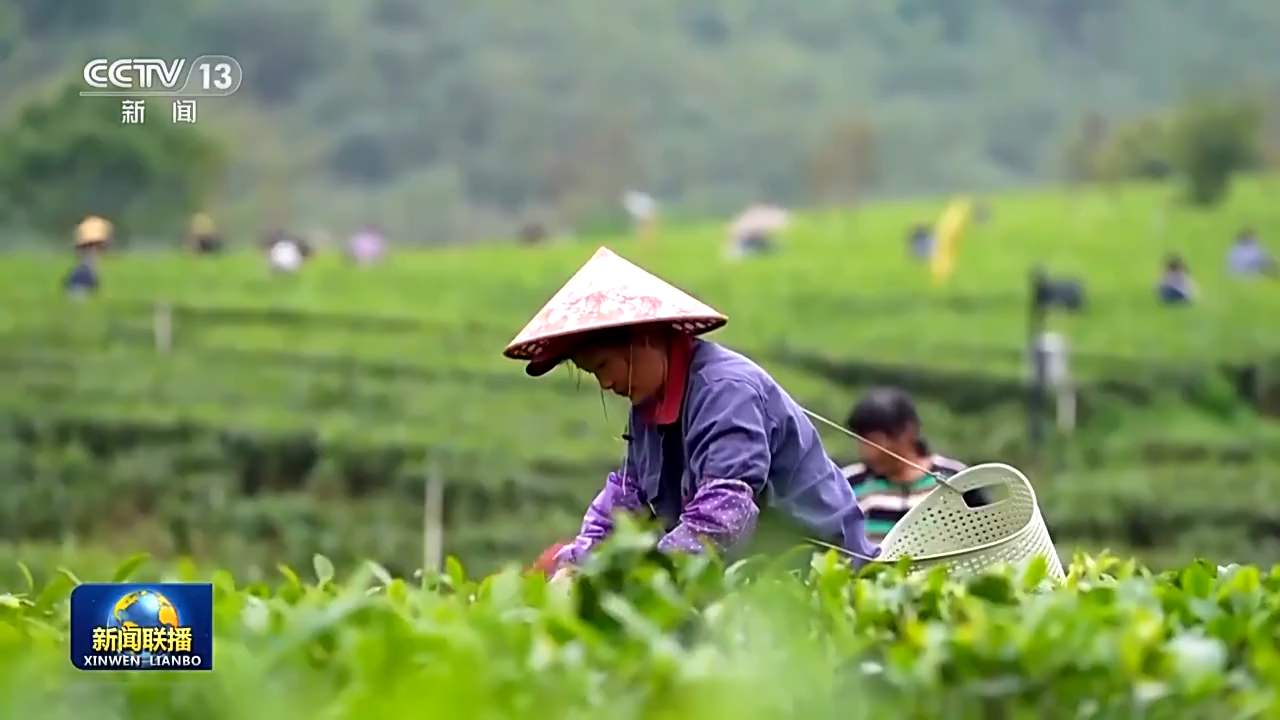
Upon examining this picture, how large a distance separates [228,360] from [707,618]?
998 cm

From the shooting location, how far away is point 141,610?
167cm

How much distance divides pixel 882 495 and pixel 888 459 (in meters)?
0.11

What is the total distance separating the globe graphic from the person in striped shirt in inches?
93.3

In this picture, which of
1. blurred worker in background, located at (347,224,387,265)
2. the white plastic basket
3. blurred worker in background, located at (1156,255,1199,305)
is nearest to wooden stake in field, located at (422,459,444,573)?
blurred worker in background, located at (347,224,387,265)

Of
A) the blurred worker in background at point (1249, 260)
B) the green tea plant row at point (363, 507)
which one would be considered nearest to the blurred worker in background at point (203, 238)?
the green tea plant row at point (363, 507)

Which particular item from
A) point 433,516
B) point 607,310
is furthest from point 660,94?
point 607,310

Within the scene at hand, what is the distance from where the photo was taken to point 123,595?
1.69 meters

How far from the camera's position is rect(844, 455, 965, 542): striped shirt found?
384 centimetres

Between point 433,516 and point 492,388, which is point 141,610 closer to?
point 433,516

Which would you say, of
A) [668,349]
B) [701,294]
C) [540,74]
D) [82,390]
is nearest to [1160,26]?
[540,74]

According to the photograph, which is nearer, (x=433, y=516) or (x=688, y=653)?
(x=688, y=653)

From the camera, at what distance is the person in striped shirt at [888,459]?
3.88 metres

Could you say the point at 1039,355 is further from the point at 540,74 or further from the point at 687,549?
the point at 540,74

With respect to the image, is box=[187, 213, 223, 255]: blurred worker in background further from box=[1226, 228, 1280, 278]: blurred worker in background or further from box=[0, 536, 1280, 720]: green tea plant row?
box=[0, 536, 1280, 720]: green tea plant row
